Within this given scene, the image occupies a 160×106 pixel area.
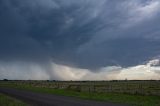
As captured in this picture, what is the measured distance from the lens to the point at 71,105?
1052 inches

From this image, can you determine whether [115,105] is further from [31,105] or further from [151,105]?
[31,105]

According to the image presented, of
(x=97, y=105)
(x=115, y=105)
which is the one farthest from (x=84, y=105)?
(x=115, y=105)

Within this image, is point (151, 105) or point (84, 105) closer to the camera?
point (84, 105)

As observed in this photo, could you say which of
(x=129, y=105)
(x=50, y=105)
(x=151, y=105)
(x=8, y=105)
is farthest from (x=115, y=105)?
(x=8, y=105)

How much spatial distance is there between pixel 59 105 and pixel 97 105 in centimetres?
369

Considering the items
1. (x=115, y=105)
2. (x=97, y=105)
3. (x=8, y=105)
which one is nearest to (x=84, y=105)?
(x=97, y=105)

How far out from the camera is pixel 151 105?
28.1 metres

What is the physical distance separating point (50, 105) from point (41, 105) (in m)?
0.95

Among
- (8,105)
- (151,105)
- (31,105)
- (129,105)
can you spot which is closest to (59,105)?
(31,105)

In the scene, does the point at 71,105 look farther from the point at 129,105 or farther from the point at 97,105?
the point at 129,105

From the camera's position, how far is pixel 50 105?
1077 inches

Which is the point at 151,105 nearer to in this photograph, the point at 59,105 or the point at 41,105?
the point at 59,105

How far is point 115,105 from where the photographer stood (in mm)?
26703

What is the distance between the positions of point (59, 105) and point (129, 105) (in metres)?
6.79
